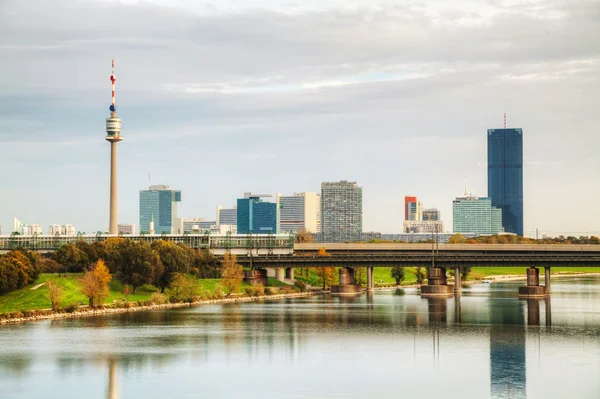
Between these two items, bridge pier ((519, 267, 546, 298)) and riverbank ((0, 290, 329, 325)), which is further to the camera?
bridge pier ((519, 267, 546, 298))

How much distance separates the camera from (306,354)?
91188mm

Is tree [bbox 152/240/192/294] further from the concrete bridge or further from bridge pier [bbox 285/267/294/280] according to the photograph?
bridge pier [bbox 285/267/294/280]

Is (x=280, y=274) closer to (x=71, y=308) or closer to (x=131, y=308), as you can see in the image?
(x=131, y=308)

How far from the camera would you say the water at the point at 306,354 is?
240 ft

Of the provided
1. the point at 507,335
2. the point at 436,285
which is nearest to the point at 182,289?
the point at 436,285

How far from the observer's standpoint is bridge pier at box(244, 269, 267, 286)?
180700 mm

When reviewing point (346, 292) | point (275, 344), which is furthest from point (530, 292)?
point (275, 344)

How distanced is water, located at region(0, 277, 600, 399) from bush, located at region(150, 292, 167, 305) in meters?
5.69

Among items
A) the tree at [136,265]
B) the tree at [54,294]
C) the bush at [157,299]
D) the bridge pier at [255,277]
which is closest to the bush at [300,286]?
the bridge pier at [255,277]

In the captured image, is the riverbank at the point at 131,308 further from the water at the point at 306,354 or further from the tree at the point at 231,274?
the water at the point at 306,354

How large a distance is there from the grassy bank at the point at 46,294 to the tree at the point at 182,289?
3362 millimetres

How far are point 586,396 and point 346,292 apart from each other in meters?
115

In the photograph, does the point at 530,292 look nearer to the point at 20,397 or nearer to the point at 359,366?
the point at 359,366

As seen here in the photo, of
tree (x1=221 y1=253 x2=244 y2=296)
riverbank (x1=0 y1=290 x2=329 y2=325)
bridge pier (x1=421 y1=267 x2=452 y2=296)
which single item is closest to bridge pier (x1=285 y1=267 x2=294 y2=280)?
riverbank (x1=0 y1=290 x2=329 y2=325)
